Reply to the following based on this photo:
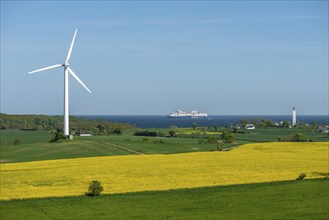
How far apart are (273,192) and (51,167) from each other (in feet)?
68.9

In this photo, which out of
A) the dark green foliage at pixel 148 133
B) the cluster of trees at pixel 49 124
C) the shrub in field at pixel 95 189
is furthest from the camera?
the cluster of trees at pixel 49 124

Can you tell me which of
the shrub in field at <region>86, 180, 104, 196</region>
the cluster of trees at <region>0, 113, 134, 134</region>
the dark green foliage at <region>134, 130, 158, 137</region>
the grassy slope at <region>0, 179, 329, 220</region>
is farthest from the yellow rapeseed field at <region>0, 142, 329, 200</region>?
the cluster of trees at <region>0, 113, 134, 134</region>

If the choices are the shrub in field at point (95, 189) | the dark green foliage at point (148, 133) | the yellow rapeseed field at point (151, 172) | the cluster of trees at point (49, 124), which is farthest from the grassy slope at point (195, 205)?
the cluster of trees at point (49, 124)

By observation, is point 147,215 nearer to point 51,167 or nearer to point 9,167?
point 51,167

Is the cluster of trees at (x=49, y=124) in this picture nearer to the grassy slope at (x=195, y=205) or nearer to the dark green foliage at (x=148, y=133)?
the dark green foliage at (x=148, y=133)

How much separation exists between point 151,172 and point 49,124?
11903cm

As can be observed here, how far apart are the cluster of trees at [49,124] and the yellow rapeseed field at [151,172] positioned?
245 feet

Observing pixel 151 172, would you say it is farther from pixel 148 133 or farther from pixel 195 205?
pixel 148 133

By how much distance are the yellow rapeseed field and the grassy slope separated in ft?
7.46

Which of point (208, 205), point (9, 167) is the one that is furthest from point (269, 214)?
point (9, 167)

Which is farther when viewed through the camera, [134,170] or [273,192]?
[134,170]

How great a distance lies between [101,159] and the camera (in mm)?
55469

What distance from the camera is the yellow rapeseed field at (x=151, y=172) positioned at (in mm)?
37375

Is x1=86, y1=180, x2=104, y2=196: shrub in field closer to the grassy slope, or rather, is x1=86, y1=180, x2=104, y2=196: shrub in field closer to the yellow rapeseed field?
the grassy slope
